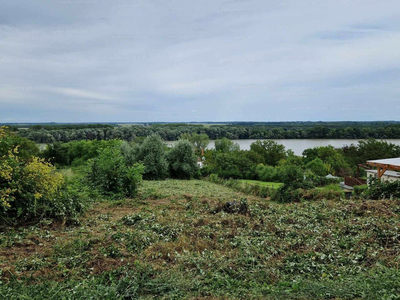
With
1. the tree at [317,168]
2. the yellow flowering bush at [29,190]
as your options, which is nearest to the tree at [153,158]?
the yellow flowering bush at [29,190]

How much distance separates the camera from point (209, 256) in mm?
4602

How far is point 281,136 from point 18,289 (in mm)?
64495

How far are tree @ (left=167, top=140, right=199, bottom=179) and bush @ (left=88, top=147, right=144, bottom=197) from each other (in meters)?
13.1

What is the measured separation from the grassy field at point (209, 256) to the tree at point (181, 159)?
55.4 feet

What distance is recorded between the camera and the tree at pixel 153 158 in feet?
73.9

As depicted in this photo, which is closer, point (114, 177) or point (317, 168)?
point (114, 177)

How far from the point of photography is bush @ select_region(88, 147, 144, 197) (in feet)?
34.6

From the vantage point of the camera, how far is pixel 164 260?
4527 mm

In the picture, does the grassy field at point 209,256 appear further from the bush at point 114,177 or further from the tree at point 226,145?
the tree at point 226,145

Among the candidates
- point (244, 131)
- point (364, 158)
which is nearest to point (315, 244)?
point (364, 158)

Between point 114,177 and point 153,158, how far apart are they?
1208cm

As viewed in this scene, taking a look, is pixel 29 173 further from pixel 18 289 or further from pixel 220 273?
pixel 220 273

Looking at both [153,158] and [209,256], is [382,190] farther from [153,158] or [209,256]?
[153,158]

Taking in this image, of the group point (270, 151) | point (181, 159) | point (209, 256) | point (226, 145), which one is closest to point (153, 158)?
point (181, 159)
